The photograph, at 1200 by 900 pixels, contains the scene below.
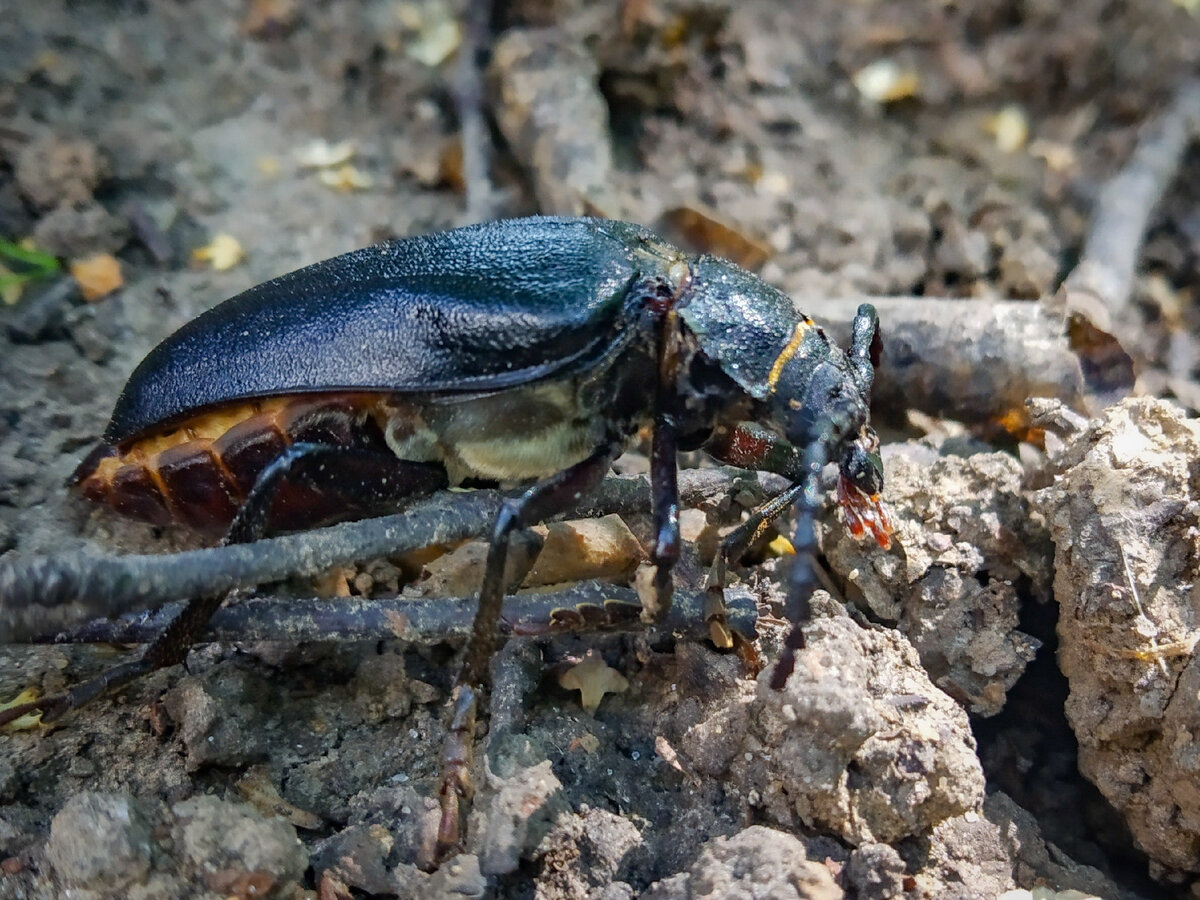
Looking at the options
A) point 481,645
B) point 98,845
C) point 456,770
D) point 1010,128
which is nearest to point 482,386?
point 481,645

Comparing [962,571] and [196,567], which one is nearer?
[196,567]

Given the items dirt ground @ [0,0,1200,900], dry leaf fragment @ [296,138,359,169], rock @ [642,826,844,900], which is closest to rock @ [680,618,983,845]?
dirt ground @ [0,0,1200,900]

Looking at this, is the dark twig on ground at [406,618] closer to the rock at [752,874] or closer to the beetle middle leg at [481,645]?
the beetle middle leg at [481,645]

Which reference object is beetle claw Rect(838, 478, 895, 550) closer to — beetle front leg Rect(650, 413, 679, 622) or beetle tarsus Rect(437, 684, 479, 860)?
beetle front leg Rect(650, 413, 679, 622)

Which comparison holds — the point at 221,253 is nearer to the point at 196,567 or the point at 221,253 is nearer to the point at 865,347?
the point at 196,567

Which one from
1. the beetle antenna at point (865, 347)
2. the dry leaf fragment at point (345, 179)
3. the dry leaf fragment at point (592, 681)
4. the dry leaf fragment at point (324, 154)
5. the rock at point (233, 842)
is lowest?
the rock at point (233, 842)

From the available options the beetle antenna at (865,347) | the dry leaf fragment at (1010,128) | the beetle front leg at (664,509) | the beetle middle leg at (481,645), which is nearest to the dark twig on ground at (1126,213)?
the dry leaf fragment at (1010,128)

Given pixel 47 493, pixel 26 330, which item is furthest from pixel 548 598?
pixel 26 330
